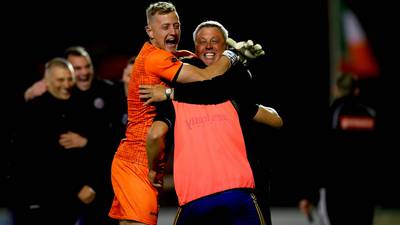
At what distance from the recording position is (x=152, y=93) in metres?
6.43

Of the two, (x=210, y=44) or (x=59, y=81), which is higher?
(x=210, y=44)

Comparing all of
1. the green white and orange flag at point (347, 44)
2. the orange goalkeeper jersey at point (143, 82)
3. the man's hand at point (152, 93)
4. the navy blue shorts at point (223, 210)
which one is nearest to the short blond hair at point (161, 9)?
the orange goalkeeper jersey at point (143, 82)

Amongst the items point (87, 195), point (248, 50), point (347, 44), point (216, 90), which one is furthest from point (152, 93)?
point (347, 44)

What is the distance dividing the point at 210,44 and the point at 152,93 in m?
0.90

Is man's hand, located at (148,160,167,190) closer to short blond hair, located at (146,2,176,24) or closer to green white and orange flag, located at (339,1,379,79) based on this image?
short blond hair, located at (146,2,176,24)

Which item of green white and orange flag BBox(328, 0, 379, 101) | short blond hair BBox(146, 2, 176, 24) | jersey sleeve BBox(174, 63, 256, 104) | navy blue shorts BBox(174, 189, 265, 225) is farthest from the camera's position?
green white and orange flag BBox(328, 0, 379, 101)

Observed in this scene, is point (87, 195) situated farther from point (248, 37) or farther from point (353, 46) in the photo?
point (248, 37)

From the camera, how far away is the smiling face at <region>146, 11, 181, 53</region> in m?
6.80

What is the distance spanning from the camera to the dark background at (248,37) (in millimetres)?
30391

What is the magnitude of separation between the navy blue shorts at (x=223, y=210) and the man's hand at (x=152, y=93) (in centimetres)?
87

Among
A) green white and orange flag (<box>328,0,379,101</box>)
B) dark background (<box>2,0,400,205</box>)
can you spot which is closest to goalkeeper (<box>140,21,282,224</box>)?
green white and orange flag (<box>328,0,379,101</box>)

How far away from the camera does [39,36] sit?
3269cm

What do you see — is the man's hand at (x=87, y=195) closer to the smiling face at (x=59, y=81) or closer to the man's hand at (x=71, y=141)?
the man's hand at (x=71, y=141)

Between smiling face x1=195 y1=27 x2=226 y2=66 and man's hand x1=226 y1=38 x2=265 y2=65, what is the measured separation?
1.78ft
